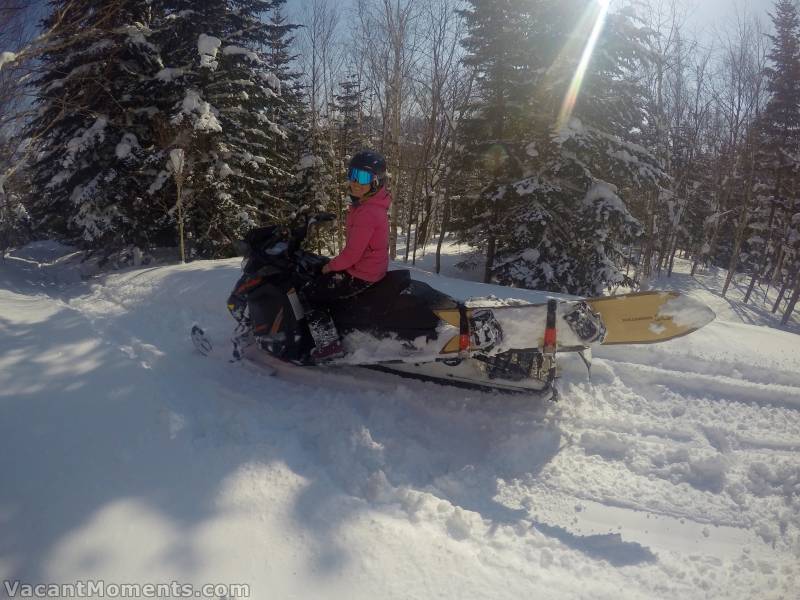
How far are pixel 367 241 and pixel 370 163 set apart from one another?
→ 576 millimetres

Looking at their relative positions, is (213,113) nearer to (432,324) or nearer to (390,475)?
(432,324)

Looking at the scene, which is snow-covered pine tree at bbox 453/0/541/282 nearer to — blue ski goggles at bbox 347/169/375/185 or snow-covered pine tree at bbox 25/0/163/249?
snow-covered pine tree at bbox 25/0/163/249

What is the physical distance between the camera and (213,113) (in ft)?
37.6

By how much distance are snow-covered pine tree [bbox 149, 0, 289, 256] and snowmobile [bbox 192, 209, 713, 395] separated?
8.78 meters

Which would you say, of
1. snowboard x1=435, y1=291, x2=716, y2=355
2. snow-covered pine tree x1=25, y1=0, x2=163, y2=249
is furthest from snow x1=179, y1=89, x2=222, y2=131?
snowboard x1=435, y1=291, x2=716, y2=355

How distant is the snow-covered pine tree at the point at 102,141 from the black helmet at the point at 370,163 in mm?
9858

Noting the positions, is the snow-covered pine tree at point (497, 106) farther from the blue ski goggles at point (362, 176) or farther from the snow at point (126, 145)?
the blue ski goggles at point (362, 176)

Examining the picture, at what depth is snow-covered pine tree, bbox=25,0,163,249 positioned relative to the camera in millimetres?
10617

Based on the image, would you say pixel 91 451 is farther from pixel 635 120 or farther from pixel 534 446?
pixel 635 120

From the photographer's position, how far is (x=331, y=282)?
3729mm

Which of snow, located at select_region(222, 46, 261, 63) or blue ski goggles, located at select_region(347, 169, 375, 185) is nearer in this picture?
blue ski goggles, located at select_region(347, 169, 375, 185)

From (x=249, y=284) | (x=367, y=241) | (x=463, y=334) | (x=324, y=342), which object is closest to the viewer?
(x=463, y=334)

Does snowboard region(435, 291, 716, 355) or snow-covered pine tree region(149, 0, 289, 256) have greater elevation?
snow-covered pine tree region(149, 0, 289, 256)

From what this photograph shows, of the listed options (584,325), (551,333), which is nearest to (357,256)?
(551,333)
